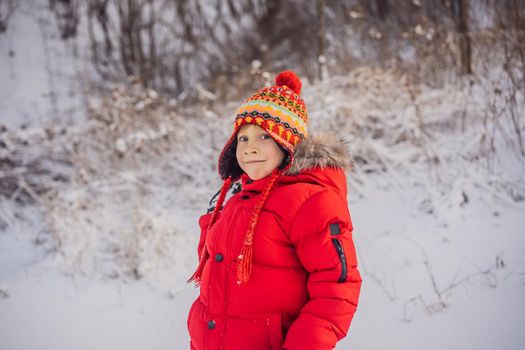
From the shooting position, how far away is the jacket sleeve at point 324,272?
1.20 m

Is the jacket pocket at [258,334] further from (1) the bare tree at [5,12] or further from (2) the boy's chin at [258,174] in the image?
(1) the bare tree at [5,12]

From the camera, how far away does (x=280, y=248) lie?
1.39m

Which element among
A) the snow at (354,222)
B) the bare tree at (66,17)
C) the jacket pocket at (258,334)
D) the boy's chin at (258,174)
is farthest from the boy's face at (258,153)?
the bare tree at (66,17)

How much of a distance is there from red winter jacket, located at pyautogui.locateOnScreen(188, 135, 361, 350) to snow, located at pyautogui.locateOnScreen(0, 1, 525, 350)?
0.91 metres

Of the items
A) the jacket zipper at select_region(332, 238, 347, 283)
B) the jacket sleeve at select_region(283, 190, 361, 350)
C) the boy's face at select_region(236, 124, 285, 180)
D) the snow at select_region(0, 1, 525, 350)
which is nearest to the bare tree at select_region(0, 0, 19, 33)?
the snow at select_region(0, 1, 525, 350)

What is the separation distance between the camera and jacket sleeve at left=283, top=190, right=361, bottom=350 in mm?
1195

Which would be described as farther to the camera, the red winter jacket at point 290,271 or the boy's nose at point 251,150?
the boy's nose at point 251,150

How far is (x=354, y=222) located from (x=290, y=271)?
1.92 metres

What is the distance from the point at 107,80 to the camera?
10.2 m

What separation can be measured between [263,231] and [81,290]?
255 cm

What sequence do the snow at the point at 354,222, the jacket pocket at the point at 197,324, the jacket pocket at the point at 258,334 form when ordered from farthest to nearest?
1. the snow at the point at 354,222
2. the jacket pocket at the point at 197,324
3. the jacket pocket at the point at 258,334

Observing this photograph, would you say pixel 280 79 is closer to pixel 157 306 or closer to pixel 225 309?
pixel 225 309

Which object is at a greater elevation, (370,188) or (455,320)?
(370,188)

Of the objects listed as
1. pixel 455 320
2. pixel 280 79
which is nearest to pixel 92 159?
pixel 280 79
